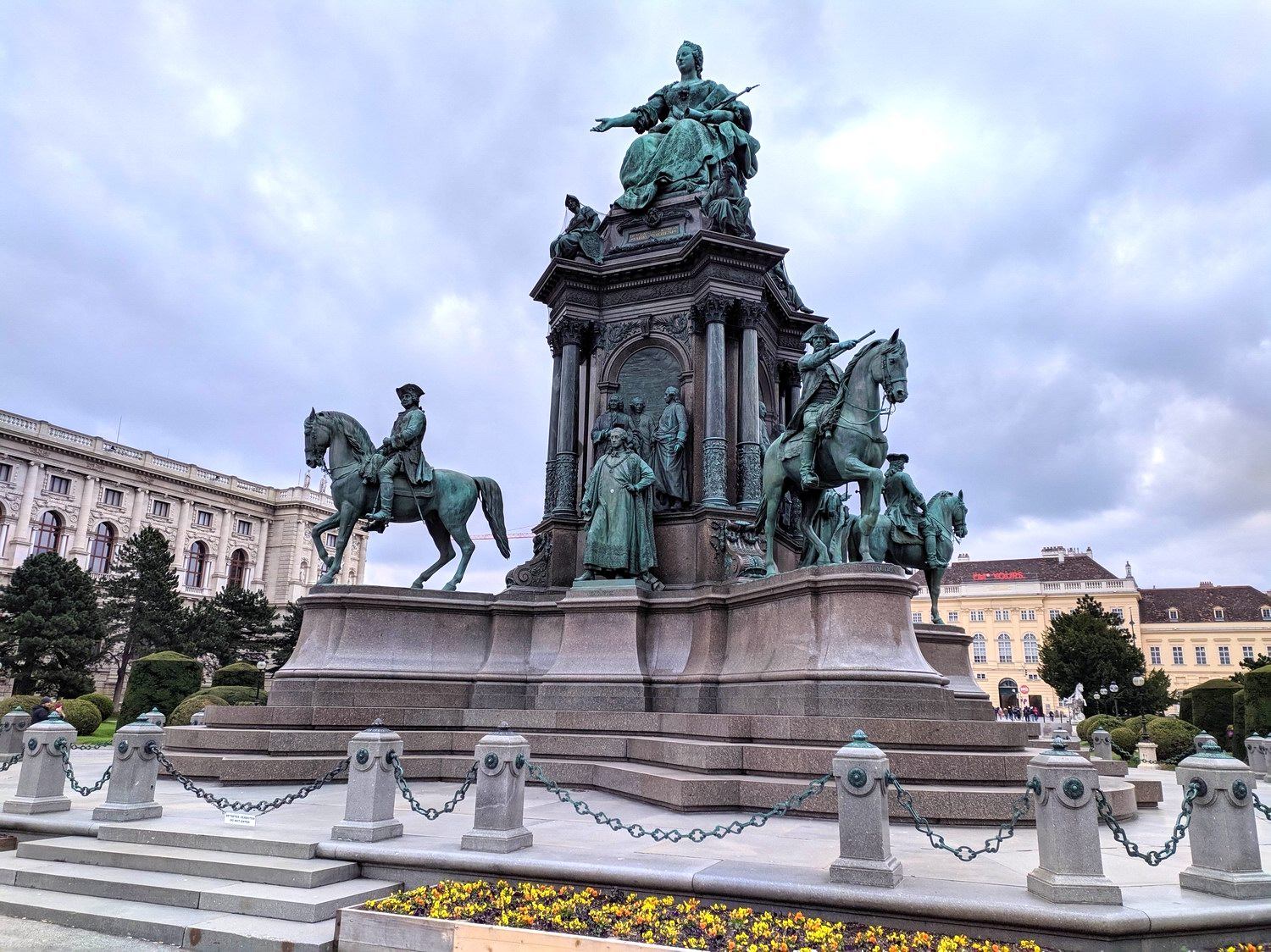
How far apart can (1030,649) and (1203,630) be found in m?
18.0

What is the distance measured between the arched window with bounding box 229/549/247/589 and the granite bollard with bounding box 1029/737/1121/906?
113763mm

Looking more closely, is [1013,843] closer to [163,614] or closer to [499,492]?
[499,492]

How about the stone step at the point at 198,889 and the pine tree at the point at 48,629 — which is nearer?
the stone step at the point at 198,889

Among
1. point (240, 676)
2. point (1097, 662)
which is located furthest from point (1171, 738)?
point (240, 676)

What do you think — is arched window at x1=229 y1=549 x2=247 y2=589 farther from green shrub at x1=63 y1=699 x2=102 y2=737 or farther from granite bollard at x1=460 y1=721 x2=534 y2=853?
granite bollard at x1=460 y1=721 x2=534 y2=853

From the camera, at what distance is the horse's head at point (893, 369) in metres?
13.9

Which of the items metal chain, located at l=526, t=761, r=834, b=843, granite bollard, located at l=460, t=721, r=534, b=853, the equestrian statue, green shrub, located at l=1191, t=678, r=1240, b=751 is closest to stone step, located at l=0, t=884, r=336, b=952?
granite bollard, located at l=460, t=721, r=534, b=853

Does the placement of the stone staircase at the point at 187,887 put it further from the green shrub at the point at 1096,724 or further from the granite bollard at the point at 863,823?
the green shrub at the point at 1096,724

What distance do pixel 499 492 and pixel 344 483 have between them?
10.7ft

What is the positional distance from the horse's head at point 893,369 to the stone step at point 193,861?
33.7 feet

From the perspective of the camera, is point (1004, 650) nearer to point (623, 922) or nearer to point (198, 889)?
point (623, 922)

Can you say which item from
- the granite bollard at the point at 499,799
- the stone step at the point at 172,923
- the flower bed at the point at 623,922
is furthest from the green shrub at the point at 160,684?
the flower bed at the point at 623,922

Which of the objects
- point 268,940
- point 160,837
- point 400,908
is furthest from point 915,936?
point 160,837

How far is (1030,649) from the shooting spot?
90375 mm
